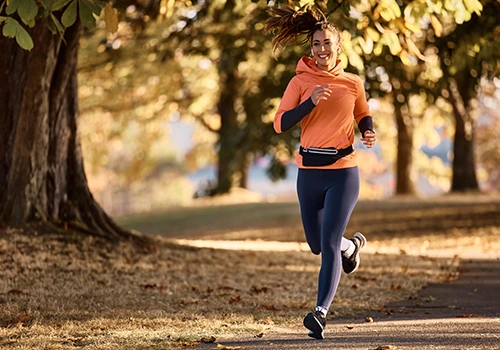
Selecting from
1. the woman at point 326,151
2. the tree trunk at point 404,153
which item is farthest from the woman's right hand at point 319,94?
Result: the tree trunk at point 404,153

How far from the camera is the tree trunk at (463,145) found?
23719 mm

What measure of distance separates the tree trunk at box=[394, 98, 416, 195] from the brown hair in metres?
19.2

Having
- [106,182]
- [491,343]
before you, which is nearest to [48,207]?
[491,343]

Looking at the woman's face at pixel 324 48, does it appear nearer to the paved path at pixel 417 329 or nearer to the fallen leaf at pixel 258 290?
the paved path at pixel 417 329

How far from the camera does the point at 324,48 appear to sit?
5832 millimetres

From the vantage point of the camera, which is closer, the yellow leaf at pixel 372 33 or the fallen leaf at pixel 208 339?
the fallen leaf at pixel 208 339

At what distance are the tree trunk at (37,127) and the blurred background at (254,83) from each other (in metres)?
1.62

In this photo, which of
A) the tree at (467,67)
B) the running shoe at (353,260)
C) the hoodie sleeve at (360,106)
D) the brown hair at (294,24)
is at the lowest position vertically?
the running shoe at (353,260)

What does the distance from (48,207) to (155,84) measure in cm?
1693

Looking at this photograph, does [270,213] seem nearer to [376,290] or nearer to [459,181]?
[459,181]

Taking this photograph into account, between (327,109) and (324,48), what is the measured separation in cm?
43

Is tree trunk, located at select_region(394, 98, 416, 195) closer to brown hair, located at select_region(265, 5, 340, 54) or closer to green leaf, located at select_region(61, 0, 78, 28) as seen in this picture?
green leaf, located at select_region(61, 0, 78, 28)

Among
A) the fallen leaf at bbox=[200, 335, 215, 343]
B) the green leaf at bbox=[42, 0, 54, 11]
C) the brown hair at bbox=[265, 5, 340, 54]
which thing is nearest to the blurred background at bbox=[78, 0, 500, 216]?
the brown hair at bbox=[265, 5, 340, 54]

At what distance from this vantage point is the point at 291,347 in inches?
222
